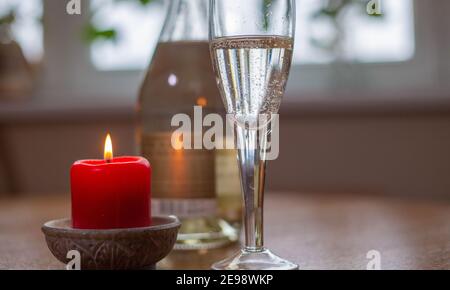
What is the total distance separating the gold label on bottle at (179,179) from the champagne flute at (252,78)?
0.18 metres

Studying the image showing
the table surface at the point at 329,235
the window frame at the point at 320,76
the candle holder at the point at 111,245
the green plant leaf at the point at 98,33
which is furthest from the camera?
the green plant leaf at the point at 98,33

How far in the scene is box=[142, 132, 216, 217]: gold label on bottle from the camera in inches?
31.4

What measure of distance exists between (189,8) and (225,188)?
0.22 meters

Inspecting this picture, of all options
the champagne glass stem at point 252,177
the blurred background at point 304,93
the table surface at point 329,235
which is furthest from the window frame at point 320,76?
the champagne glass stem at point 252,177

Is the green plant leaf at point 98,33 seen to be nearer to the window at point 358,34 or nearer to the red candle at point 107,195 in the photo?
the window at point 358,34

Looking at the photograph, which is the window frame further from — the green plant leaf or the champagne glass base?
the champagne glass base

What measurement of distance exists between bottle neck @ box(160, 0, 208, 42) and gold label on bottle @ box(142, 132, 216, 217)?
5.6 inches

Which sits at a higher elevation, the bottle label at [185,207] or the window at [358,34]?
the window at [358,34]

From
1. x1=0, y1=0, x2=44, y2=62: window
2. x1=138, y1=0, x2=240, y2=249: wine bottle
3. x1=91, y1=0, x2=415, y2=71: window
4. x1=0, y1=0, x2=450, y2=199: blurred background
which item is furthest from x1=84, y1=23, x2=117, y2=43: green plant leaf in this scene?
x1=138, y1=0, x2=240, y2=249: wine bottle

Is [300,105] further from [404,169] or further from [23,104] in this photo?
[23,104]

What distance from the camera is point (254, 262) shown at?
1.96 ft

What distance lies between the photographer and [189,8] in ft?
2.90

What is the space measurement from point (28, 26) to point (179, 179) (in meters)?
1.92

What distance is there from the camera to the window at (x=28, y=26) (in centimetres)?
251
